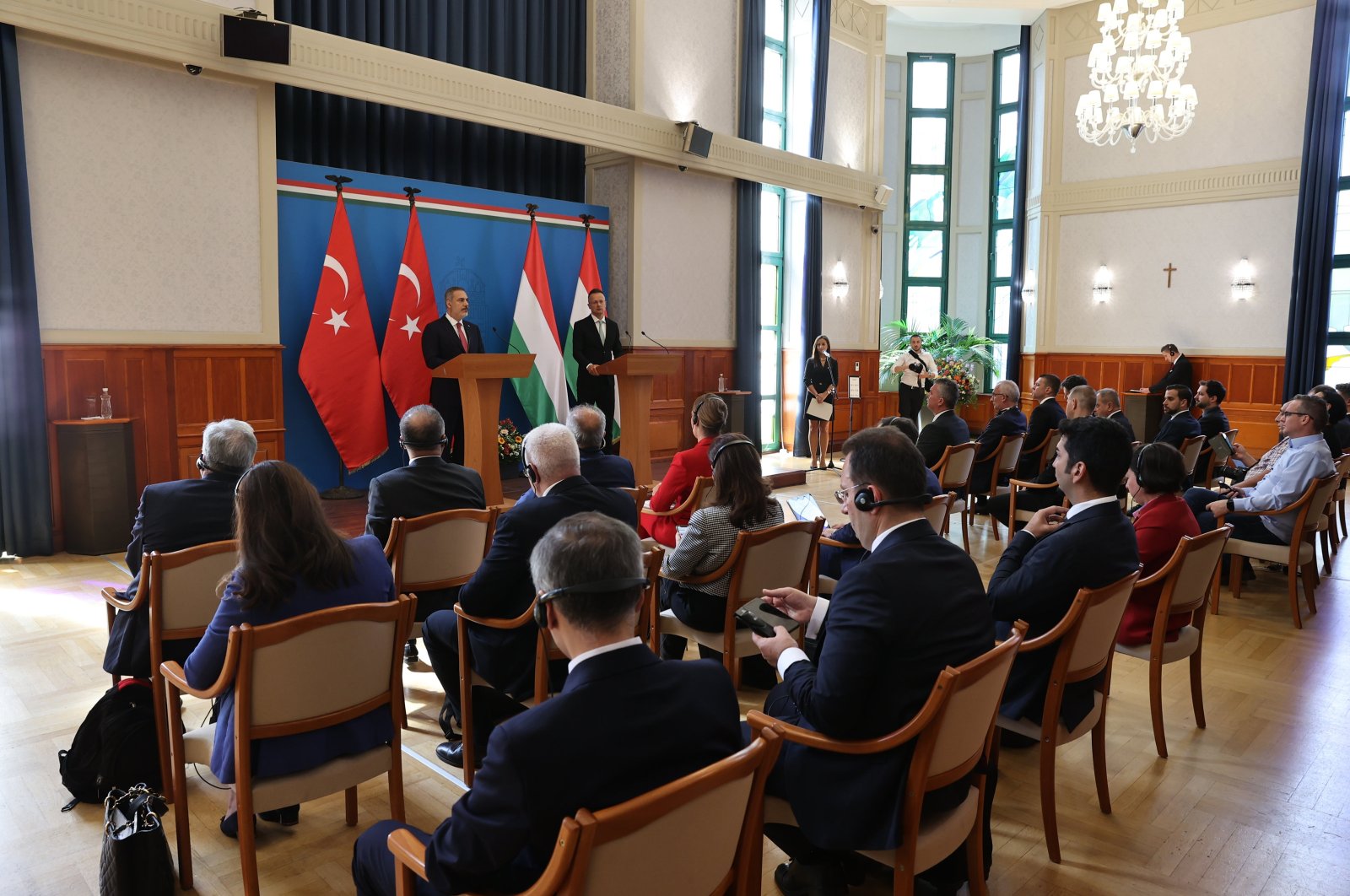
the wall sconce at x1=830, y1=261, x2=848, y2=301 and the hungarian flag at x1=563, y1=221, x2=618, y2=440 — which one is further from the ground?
the wall sconce at x1=830, y1=261, x2=848, y2=301

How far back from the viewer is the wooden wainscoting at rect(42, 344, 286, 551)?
19.8 ft

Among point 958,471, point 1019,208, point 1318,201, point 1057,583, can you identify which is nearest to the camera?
point 1057,583

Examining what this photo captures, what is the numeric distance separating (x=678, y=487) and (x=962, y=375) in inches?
416

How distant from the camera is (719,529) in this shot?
11.3ft

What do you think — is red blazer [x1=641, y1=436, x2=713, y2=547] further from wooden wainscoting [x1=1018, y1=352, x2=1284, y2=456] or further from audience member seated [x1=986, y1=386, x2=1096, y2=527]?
wooden wainscoting [x1=1018, y1=352, x2=1284, y2=456]

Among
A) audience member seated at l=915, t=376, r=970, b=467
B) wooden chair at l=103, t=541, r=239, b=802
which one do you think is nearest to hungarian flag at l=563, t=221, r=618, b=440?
audience member seated at l=915, t=376, r=970, b=467

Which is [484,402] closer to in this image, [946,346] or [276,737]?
[276,737]

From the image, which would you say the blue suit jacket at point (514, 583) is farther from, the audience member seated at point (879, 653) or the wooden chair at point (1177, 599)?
the wooden chair at point (1177, 599)

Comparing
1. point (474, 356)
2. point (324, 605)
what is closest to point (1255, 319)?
point (474, 356)

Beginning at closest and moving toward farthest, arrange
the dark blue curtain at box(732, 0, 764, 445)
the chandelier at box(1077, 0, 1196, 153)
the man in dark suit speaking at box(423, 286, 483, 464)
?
the man in dark suit speaking at box(423, 286, 483, 464), the chandelier at box(1077, 0, 1196, 153), the dark blue curtain at box(732, 0, 764, 445)

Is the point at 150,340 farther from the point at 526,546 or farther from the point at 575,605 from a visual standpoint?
the point at 575,605

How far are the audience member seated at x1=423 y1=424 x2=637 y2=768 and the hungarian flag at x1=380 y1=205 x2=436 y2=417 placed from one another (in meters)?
4.67

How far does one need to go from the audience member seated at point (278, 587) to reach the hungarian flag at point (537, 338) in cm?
623

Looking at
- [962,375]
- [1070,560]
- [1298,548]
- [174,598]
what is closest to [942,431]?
[1298,548]
